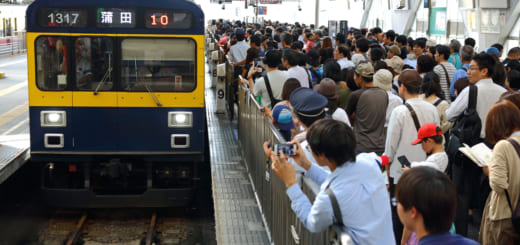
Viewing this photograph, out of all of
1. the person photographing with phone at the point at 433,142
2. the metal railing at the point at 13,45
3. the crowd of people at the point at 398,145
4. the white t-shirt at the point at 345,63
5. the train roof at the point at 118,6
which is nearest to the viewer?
the crowd of people at the point at 398,145

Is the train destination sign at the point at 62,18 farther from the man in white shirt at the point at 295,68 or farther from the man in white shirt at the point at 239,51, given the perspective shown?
the man in white shirt at the point at 239,51

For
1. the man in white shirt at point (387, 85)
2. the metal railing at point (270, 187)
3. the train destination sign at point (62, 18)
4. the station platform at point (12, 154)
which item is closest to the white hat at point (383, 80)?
the man in white shirt at point (387, 85)

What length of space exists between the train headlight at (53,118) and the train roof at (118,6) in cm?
101

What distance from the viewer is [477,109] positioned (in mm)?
5996

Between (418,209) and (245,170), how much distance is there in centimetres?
597

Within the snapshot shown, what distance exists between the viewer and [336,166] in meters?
3.00

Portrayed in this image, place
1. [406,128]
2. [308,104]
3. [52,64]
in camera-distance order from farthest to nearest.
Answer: [52,64] → [406,128] → [308,104]

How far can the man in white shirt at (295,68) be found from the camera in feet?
25.4

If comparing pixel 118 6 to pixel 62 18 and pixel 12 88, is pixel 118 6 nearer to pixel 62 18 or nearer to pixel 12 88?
pixel 62 18

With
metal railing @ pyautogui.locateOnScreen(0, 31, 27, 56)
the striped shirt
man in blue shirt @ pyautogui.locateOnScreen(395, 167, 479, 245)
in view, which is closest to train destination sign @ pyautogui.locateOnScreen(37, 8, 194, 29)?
the striped shirt

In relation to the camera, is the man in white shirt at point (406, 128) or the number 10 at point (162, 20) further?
the number 10 at point (162, 20)

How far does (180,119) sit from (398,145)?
144 inches

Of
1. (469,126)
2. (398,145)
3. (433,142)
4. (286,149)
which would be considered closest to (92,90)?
(398,145)

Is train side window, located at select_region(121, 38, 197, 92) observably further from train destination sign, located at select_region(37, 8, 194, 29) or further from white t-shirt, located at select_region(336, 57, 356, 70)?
white t-shirt, located at select_region(336, 57, 356, 70)
